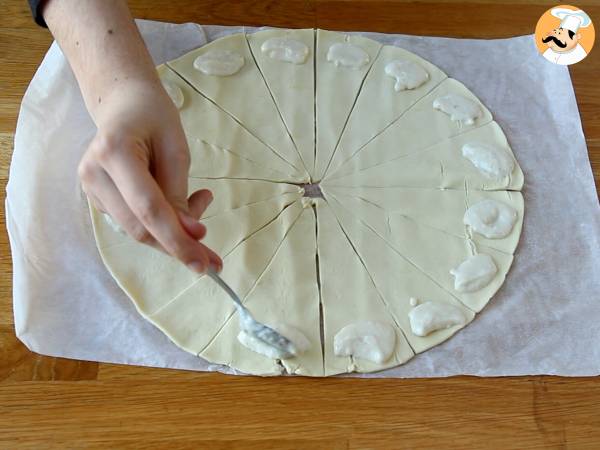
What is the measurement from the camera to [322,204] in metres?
1.47

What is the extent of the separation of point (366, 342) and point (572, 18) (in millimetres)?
1178

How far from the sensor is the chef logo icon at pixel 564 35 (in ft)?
5.73

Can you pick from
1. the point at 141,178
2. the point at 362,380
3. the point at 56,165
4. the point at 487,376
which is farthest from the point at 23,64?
the point at 487,376

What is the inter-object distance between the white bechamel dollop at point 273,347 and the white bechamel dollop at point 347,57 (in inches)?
28.9

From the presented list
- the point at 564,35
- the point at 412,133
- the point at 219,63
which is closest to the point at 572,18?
the point at 564,35

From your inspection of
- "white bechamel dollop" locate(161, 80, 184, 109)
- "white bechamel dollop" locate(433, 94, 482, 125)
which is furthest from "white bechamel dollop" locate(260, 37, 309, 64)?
"white bechamel dollop" locate(433, 94, 482, 125)

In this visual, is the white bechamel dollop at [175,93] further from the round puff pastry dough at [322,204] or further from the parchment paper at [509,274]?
the parchment paper at [509,274]

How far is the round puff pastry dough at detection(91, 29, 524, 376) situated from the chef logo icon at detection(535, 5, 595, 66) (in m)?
0.29

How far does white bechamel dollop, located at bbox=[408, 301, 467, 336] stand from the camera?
129cm

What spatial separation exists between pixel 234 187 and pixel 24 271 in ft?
1.55

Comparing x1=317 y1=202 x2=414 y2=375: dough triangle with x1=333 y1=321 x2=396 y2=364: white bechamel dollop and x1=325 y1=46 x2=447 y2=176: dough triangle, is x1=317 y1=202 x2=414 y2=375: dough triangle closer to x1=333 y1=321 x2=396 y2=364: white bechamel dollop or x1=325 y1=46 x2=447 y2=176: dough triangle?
x1=333 y1=321 x2=396 y2=364: white bechamel dollop

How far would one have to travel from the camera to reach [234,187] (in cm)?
146

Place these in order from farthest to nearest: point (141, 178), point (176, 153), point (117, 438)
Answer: point (117, 438)
point (176, 153)
point (141, 178)

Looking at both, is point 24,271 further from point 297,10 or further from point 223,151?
point 297,10
